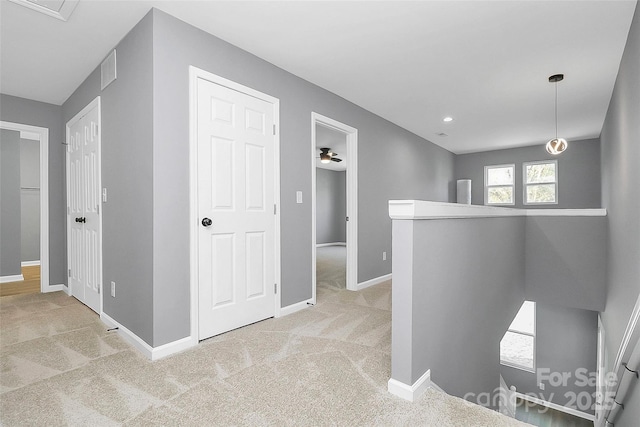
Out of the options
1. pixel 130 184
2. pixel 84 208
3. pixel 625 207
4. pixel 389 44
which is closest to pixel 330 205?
pixel 84 208

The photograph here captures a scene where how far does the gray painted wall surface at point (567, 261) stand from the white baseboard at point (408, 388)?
3543 mm

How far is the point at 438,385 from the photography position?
78.2 inches

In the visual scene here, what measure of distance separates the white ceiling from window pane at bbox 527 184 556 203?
310 centimetres

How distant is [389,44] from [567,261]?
12.0 ft

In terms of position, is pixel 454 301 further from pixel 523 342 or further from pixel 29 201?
pixel 29 201

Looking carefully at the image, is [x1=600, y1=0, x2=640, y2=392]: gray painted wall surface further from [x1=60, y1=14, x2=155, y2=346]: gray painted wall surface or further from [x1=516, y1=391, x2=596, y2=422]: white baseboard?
[x1=516, y1=391, x2=596, y2=422]: white baseboard

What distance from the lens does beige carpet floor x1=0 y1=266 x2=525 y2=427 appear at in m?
1.50

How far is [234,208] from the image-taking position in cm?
259

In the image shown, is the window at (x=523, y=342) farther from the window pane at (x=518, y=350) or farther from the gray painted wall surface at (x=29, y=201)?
the gray painted wall surface at (x=29, y=201)

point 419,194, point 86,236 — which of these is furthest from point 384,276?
point 86,236

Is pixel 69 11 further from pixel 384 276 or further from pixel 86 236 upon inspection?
pixel 384 276

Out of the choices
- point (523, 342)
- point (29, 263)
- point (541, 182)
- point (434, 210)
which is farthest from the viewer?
point (541, 182)

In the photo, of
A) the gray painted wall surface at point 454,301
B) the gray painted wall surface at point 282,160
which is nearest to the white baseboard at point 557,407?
the gray painted wall surface at point 454,301

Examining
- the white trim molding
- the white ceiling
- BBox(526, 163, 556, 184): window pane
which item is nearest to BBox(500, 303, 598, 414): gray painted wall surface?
BBox(526, 163, 556, 184): window pane
